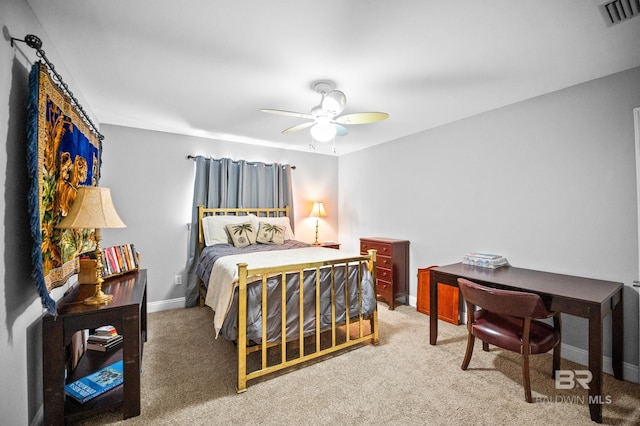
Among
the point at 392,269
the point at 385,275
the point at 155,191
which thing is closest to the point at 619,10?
the point at 392,269

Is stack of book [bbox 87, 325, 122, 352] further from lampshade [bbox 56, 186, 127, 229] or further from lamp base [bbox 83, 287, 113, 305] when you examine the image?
lampshade [bbox 56, 186, 127, 229]

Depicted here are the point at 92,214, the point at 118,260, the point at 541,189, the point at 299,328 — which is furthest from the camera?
the point at 541,189

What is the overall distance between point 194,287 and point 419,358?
9.83ft

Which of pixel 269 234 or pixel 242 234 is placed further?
pixel 269 234

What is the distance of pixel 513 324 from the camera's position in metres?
2.14

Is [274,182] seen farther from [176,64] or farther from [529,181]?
[529,181]

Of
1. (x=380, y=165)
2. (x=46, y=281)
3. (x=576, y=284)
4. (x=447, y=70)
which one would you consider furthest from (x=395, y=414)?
(x=380, y=165)

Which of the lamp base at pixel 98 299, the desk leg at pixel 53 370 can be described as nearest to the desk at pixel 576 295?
the lamp base at pixel 98 299

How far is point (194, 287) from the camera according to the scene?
12.8 feet

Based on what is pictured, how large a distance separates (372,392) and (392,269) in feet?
6.39

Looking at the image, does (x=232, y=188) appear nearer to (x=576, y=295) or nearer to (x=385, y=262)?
(x=385, y=262)

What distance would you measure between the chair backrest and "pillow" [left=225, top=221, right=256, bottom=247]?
270 cm

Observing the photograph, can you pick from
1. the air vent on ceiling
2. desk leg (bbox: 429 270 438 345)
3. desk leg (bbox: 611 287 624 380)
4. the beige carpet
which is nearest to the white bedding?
the beige carpet

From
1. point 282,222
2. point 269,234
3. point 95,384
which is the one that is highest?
point 282,222
